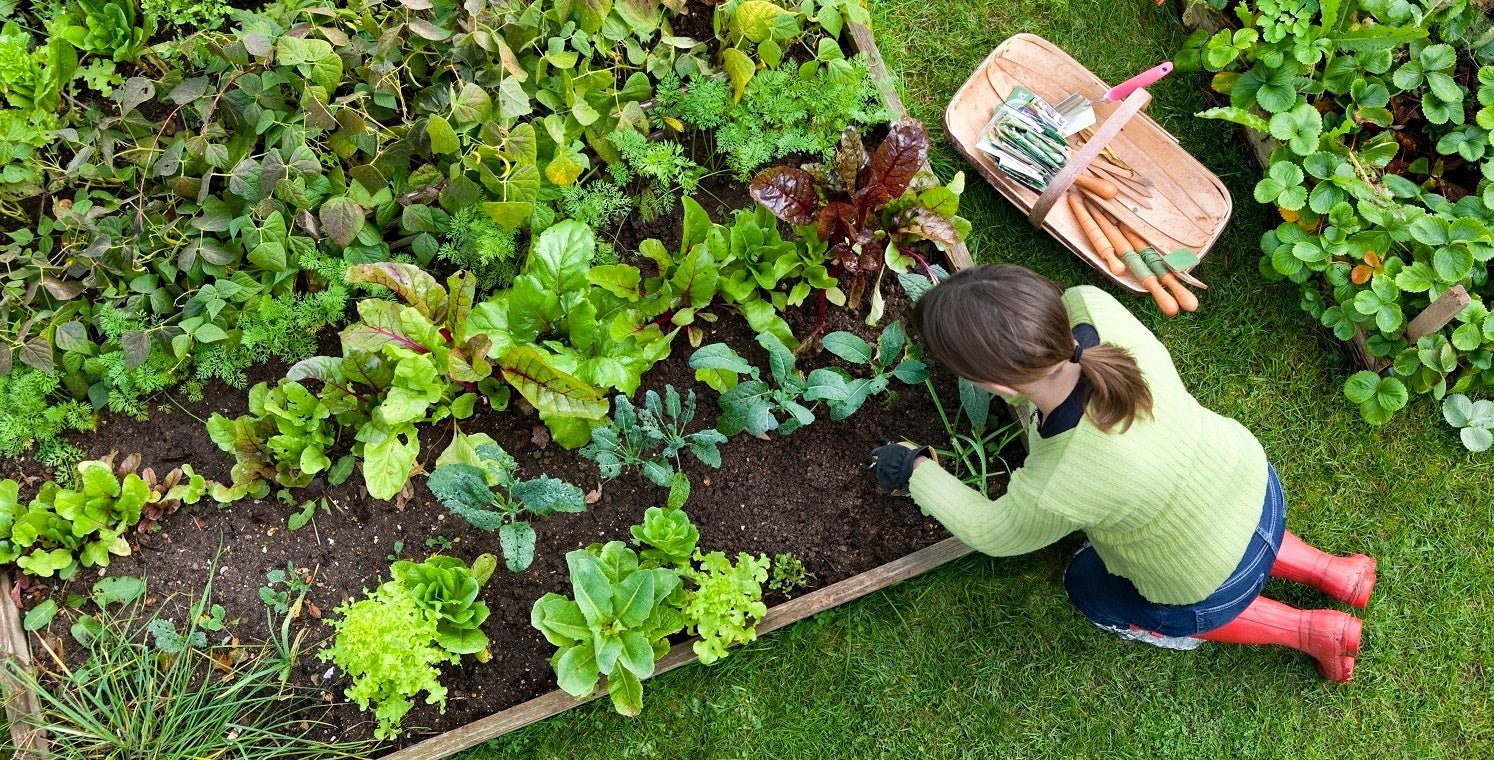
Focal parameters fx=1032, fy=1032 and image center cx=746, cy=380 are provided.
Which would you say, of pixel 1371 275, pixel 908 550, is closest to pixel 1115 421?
pixel 908 550

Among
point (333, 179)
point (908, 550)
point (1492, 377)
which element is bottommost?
point (908, 550)

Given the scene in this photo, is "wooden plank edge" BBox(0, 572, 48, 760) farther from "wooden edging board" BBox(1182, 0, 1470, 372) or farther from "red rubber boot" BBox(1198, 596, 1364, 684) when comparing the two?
"wooden edging board" BBox(1182, 0, 1470, 372)

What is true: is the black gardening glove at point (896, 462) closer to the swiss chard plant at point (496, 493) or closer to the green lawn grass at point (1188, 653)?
the green lawn grass at point (1188, 653)

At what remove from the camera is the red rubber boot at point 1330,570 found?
3.03 meters

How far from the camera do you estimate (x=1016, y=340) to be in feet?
6.88

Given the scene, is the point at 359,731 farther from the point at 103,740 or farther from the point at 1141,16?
the point at 1141,16

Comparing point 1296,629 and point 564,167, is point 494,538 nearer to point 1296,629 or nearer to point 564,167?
point 564,167

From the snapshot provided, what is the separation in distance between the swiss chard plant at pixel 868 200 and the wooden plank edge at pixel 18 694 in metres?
2.28

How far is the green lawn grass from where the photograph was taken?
3.01m

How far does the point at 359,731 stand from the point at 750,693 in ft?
3.55

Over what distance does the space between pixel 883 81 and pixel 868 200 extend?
1.85 ft

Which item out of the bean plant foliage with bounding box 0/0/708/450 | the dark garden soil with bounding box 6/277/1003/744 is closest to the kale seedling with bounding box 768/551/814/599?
the dark garden soil with bounding box 6/277/1003/744

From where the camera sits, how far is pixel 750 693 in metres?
3.01

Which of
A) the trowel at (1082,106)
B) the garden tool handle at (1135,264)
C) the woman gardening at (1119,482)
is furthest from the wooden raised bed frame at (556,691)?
the trowel at (1082,106)
